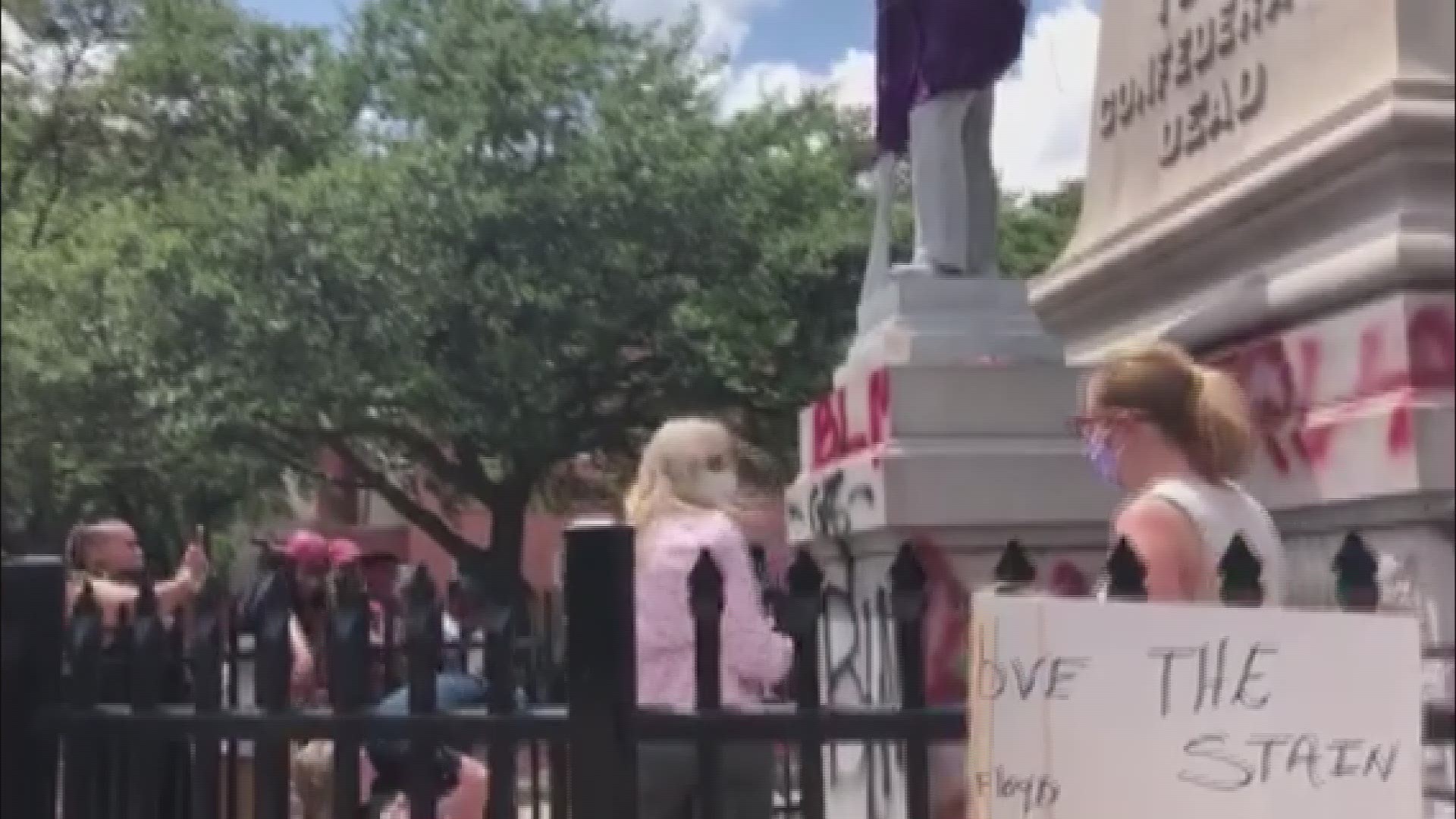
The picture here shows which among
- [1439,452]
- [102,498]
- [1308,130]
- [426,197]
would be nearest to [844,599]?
[1308,130]

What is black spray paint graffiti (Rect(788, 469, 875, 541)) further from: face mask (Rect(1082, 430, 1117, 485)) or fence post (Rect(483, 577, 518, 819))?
fence post (Rect(483, 577, 518, 819))

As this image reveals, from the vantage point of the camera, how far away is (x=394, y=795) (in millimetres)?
4172

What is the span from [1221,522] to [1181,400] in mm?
187

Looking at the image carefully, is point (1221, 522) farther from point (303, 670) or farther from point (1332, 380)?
point (303, 670)

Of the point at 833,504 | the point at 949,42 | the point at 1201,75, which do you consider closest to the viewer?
the point at 1201,75

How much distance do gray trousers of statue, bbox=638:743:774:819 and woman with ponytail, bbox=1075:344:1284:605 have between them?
1.74 metres

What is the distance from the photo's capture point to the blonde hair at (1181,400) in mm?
3162

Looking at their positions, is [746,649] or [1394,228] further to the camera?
[746,649]

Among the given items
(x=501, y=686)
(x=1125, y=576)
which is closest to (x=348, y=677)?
(x=501, y=686)

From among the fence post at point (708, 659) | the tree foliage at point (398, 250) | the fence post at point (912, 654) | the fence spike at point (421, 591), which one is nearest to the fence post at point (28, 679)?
the fence spike at point (421, 591)

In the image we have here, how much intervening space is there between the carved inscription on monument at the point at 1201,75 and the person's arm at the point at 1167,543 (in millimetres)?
1983

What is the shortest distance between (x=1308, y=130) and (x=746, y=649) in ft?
5.28

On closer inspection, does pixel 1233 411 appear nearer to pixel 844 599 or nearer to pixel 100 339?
pixel 844 599

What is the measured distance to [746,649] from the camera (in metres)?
4.73
